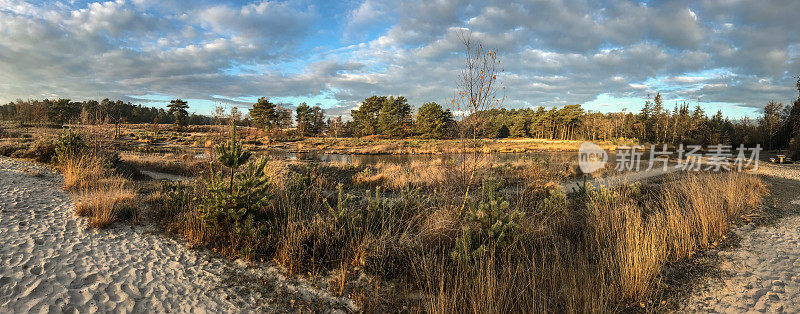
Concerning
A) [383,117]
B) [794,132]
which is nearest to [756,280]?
[794,132]

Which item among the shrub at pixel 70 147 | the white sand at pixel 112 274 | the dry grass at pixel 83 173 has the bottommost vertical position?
the white sand at pixel 112 274

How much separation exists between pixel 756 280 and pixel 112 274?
26.6 ft

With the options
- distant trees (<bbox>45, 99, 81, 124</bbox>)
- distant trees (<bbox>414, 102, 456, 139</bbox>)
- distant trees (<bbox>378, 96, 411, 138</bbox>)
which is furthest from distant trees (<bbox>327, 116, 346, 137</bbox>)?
distant trees (<bbox>45, 99, 81, 124</bbox>)

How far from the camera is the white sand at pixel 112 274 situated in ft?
11.2

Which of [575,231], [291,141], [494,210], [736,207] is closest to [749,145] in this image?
[736,207]

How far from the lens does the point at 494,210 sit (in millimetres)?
4293

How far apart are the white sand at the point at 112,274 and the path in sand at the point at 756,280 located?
430cm

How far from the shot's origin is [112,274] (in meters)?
3.95

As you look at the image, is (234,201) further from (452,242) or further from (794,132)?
(794,132)

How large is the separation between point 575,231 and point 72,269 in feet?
25.0

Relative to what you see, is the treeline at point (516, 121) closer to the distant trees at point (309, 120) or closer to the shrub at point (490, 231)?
the distant trees at point (309, 120)

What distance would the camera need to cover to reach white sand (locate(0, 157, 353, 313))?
134 inches

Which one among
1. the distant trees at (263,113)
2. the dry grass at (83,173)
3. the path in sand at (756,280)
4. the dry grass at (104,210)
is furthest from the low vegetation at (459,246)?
the distant trees at (263,113)

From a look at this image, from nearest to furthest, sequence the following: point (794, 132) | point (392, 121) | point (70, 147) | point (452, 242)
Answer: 1. point (452, 242)
2. point (70, 147)
3. point (794, 132)
4. point (392, 121)
